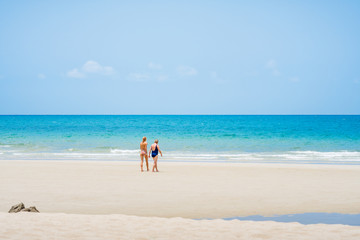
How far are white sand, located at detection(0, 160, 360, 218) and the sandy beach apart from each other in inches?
1.0

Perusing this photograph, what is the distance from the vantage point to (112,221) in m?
8.81

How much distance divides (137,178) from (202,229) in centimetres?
885

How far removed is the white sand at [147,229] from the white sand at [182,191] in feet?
5.08

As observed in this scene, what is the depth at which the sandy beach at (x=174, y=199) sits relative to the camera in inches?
322

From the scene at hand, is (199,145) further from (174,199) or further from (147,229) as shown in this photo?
(147,229)

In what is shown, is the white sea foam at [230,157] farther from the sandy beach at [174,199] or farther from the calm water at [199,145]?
the sandy beach at [174,199]

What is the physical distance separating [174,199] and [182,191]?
140cm

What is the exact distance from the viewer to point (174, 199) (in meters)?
12.3

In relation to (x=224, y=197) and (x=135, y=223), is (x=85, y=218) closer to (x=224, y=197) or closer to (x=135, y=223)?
(x=135, y=223)

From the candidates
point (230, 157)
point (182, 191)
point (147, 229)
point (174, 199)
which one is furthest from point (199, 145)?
point (147, 229)

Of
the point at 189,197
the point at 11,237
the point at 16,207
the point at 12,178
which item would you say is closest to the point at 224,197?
the point at 189,197

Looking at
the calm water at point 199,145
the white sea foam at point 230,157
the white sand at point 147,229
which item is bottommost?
the white sand at point 147,229

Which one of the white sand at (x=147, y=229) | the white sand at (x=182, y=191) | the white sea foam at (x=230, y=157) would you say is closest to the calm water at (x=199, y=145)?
the white sea foam at (x=230, y=157)

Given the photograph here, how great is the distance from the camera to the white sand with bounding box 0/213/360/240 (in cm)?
763
